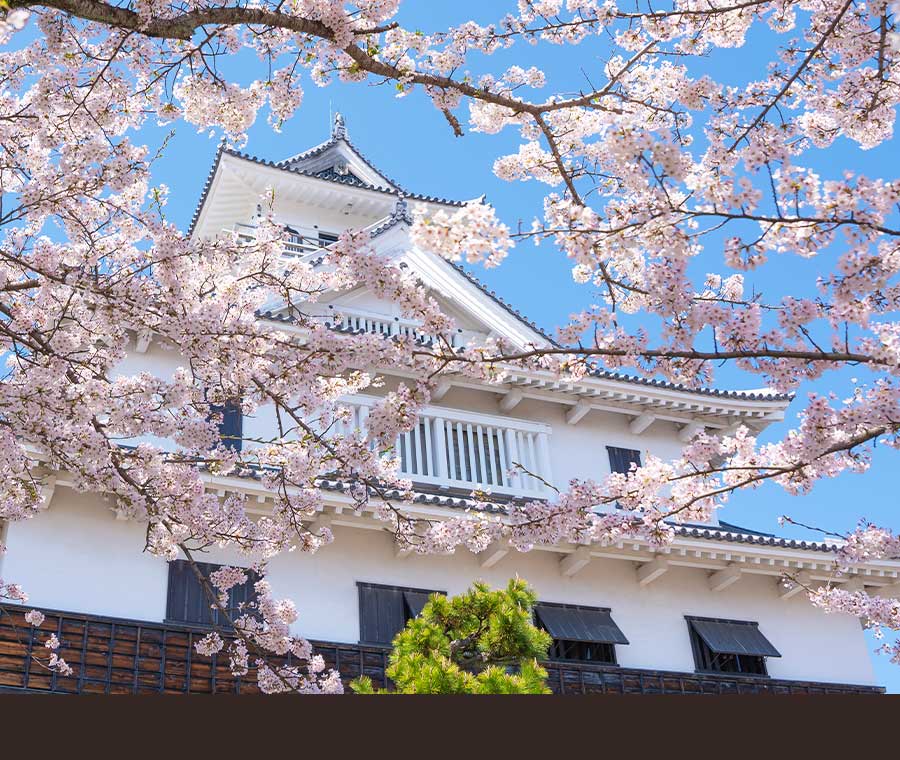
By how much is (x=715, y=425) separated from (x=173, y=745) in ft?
42.7

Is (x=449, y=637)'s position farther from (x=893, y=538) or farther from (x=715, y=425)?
(x=715, y=425)

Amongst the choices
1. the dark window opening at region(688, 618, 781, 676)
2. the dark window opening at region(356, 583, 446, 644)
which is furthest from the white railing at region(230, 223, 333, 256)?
the dark window opening at region(688, 618, 781, 676)

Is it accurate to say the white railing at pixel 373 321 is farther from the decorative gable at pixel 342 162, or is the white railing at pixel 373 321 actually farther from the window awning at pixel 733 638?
the decorative gable at pixel 342 162

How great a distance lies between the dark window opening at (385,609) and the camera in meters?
10.2

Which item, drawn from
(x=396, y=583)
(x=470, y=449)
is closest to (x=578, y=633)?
(x=396, y=583)

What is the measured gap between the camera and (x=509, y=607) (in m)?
7.30

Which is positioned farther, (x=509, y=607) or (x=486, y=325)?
(x=486, y=325)

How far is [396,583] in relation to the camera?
10.7 meters

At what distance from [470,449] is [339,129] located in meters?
11.4

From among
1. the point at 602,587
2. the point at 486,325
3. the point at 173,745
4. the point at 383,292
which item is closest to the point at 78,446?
the point at 383,292

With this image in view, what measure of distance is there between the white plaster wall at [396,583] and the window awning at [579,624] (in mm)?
174

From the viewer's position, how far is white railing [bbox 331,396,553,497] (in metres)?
11.8

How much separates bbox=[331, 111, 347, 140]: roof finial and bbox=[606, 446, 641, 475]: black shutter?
1083 centimetres

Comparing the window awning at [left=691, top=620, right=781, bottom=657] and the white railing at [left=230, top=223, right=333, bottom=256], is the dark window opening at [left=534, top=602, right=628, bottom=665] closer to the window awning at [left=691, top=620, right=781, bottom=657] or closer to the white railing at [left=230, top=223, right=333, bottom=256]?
the window awning at [left=691, top=620, right=781, bottom=657]
